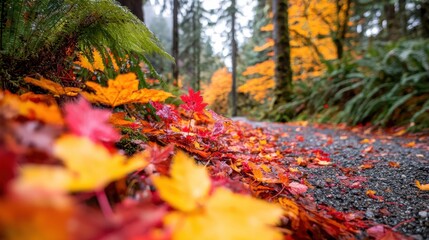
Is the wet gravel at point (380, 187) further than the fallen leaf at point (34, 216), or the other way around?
the wet gravel at point (380, 187)

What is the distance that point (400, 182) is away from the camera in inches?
63.3

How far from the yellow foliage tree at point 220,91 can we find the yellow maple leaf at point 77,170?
18.8m

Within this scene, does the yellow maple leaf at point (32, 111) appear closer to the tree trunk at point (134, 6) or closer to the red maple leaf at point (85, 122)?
the red maple leaf at point (85, 122)

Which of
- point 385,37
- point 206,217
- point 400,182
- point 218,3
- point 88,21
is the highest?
point 218,3

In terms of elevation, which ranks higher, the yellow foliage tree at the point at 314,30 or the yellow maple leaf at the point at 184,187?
the yellow foliage tree at the point at 314,30

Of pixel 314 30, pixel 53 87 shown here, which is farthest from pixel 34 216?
pixel 314 30

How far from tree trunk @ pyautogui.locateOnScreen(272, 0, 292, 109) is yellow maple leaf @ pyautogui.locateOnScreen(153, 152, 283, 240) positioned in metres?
7.72

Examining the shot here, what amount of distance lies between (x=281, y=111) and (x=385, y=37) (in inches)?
189

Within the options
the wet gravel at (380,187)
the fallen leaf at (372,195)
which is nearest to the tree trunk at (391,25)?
the wet gravel at (380,187)

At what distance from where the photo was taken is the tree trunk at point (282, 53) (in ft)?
25.4

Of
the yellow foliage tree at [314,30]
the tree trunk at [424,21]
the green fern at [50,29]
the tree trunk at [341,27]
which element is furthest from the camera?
the yellow foliage tree at [314,30]

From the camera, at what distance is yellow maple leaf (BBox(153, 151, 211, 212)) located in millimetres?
404

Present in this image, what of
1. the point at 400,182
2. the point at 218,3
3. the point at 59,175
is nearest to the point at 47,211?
the point at 59,175

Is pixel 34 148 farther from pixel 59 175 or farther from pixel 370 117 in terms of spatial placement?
pixel 370 117
